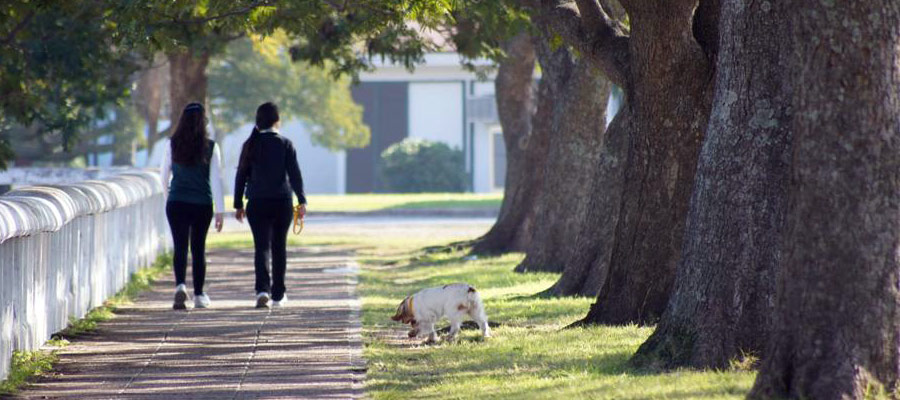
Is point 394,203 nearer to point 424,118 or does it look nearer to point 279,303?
point 424,118

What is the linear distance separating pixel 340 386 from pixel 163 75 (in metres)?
34.9

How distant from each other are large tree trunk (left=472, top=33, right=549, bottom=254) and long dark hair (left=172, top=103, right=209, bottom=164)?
8205mm

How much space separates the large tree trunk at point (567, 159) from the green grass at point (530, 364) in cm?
375

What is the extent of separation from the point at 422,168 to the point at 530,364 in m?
44.6

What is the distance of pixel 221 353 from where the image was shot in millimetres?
11195

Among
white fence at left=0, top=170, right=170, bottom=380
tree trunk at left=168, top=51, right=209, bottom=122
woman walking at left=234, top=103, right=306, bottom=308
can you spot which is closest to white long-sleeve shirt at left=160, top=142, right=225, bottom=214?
woman walking at left=234, top=103, right=306, bottom=308

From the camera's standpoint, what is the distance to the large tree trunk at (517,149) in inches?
888

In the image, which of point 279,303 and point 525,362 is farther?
point 279,303

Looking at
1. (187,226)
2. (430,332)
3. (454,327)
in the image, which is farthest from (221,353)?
(187,226)

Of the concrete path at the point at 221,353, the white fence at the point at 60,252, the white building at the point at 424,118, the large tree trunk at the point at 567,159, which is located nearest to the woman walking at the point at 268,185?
the concrete path at the point at 221,353

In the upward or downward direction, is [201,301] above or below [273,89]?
below

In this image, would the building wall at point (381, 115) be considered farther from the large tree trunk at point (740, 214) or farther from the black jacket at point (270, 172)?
the large tree trunk at point (740, 214)

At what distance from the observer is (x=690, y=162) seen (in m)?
11.4

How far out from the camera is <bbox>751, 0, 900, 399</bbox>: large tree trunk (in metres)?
7.37
